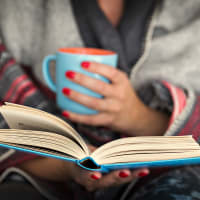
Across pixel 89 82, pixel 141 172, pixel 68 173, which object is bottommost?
pixel 68 173

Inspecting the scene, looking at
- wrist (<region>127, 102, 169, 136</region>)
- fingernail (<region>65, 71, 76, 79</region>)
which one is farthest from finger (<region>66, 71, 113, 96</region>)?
wrist (<region>127, 102, 169, 136</region>)

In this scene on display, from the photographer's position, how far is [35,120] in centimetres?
34

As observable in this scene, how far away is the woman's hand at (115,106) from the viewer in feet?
1.88

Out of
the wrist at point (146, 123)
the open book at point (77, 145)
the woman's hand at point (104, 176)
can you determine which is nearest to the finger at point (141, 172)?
the woman's hand at point (104, 176)

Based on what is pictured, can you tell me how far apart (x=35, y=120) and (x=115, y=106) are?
31cm

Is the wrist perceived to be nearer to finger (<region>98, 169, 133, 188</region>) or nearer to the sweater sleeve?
the sweater sleeve

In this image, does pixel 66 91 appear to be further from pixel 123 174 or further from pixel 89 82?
pixel 123 174

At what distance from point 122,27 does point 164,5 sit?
0.52 ft

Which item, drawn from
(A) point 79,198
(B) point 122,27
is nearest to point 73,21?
(B) point 122,27

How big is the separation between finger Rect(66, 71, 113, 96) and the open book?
0.76 feet

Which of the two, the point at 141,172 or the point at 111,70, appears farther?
the point at 111,70

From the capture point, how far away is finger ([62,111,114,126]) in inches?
24.6

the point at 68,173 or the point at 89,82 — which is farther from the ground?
the point at 89,82

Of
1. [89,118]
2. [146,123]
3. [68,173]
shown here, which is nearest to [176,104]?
[146,123]
